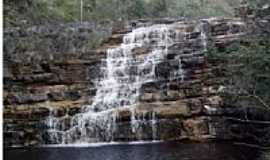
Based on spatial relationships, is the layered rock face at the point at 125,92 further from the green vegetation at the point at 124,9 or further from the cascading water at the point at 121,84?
the green vegetation at the point at 124,9

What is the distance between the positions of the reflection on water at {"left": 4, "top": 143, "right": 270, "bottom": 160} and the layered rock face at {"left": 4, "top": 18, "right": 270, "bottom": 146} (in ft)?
3.37

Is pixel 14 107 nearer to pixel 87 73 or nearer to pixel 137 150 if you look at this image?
pixel 87 73

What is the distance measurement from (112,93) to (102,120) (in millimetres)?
1219

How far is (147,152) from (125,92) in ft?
12.7

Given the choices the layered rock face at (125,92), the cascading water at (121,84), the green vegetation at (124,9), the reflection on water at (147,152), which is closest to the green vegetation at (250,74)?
the layered rock face at (125,92)

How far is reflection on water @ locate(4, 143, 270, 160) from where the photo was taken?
10.4m

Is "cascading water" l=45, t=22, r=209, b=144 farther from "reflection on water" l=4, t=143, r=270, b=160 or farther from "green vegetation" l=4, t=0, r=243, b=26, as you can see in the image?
"green vegetation" l=4, t=0, r=243, b=26

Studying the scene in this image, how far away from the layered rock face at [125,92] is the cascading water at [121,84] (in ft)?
0.09

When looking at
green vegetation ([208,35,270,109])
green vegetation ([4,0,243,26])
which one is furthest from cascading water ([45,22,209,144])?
green vegetation ([4,0,243,26])

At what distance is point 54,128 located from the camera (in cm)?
1349

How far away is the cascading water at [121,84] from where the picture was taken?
13453 millimetres

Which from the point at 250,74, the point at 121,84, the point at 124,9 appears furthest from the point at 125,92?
the point at 124,9

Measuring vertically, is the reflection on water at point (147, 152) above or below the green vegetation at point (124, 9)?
below

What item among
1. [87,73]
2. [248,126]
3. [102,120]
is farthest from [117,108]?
[248,126]
